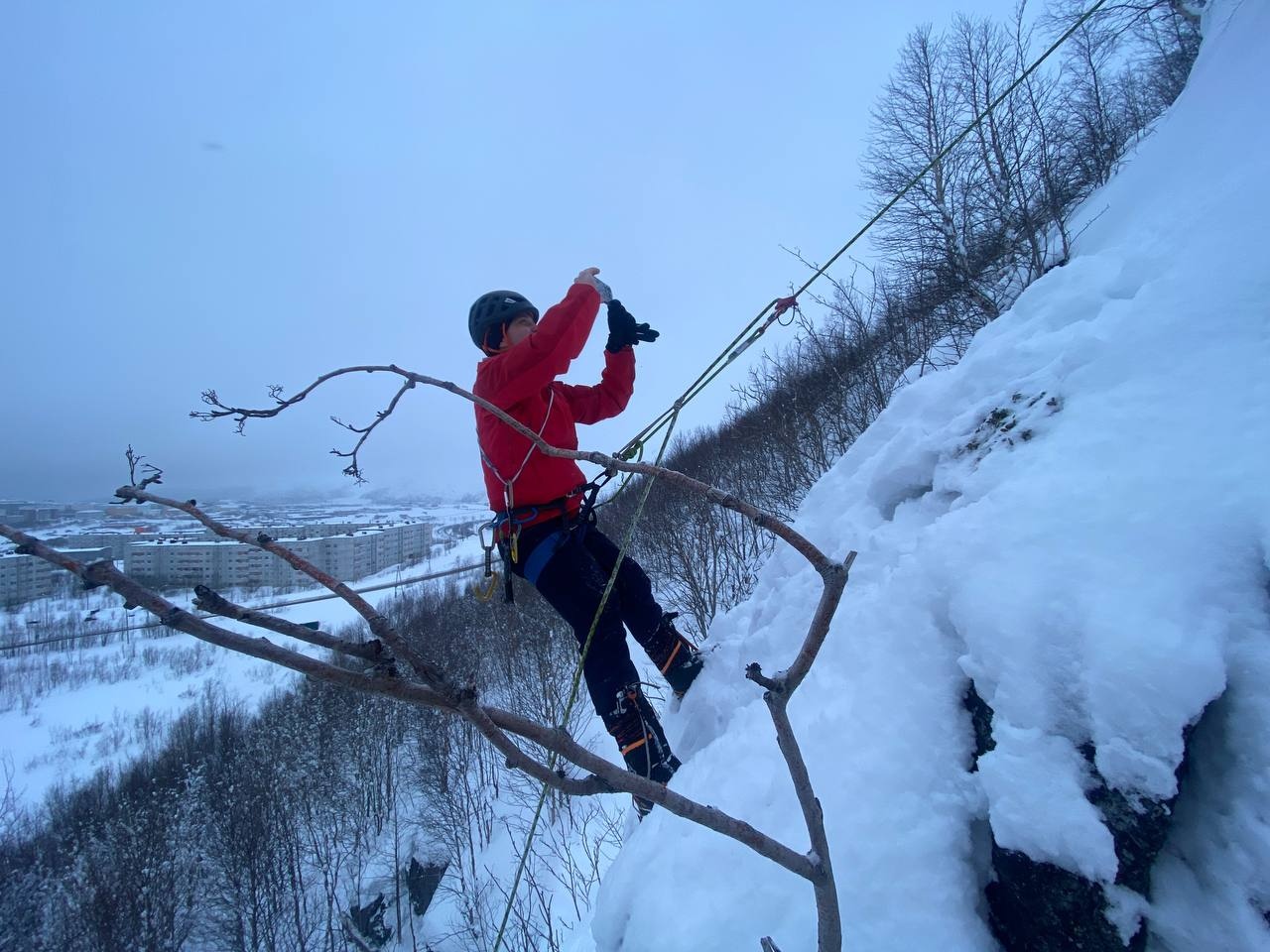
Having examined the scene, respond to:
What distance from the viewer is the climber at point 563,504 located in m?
2.07

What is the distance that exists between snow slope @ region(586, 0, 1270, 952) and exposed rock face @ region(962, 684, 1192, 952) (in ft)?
0.10

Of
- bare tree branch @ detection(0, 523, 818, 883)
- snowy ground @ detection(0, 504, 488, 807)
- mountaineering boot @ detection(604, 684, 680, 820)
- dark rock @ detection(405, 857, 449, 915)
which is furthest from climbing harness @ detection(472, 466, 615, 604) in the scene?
snowy ground @ detection(0, 504, 488, 807)

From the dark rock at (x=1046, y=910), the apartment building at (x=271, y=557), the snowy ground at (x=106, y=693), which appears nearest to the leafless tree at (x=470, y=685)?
the dark rock at (x=1046, y=910)

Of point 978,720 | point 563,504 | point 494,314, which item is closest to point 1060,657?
point 978,720

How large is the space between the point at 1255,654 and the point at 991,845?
2.13ft

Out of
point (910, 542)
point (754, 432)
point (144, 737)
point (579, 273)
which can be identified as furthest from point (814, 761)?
point (144, 737)

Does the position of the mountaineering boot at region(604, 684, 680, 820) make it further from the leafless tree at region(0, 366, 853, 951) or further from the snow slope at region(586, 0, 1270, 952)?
the leafless tree at region(0, 366, 853, 951)

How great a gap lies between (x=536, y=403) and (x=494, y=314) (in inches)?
18.9

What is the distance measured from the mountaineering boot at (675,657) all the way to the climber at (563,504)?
21 mm

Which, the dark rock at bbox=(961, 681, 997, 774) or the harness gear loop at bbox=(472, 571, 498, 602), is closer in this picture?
the dark rock at bbox=(961, 681, 997, 774)

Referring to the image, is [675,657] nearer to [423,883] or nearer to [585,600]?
[585,600]

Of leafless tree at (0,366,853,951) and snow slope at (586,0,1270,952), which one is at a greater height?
leafless tree at (0,366,853,951)

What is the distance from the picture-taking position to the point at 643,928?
1.48 meters

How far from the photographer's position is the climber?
6.80ft
